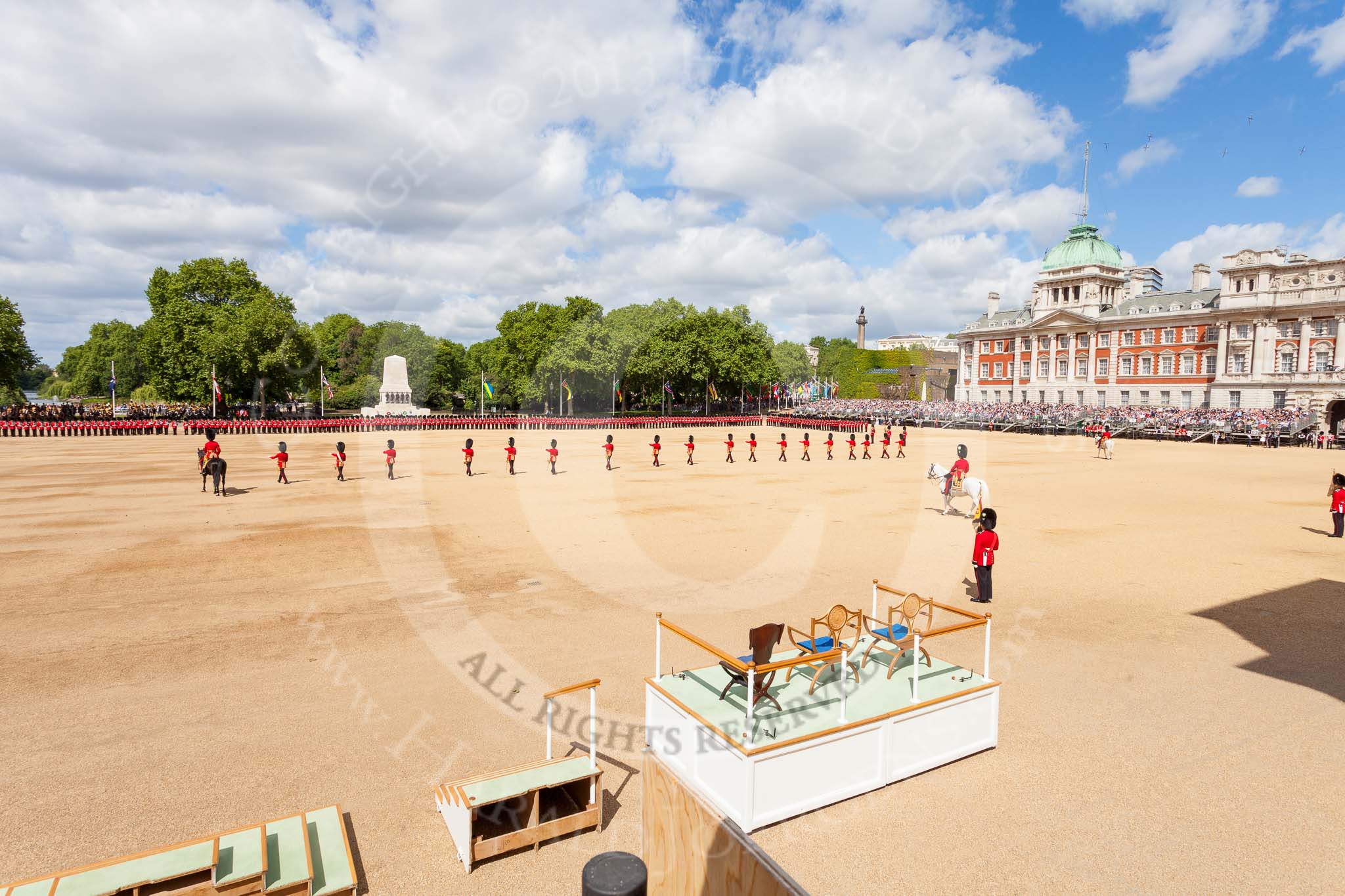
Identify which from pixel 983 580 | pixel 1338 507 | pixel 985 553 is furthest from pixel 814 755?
pixel 1338 507

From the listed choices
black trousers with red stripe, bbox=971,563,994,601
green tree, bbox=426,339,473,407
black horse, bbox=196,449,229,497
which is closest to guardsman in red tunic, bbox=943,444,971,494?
black trousers with red stripe, bbox=971,563,994,601

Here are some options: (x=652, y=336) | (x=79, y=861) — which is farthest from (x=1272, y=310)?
(x=79, y=861)

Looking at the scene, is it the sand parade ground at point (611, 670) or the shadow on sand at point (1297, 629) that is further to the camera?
the shadow on sand at point (1297, 629)

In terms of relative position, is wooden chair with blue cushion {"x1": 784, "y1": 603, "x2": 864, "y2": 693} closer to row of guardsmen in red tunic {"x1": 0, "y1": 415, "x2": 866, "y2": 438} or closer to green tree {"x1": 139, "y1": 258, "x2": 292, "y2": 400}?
row of guardsmen in red tunic {"x1": 0, "y1": 415, "x2": 866, "y2": 438}

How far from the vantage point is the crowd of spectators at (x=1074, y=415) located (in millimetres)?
58094

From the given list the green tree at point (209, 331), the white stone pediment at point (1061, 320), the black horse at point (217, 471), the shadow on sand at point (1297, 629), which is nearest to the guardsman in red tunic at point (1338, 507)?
the shadow on sand at point (1297, 629)

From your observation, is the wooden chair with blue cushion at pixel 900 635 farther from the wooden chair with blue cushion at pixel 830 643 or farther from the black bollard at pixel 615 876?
the black bollard at pixel 615 876

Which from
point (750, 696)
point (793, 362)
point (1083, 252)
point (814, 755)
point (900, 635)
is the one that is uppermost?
point (1083, 252)

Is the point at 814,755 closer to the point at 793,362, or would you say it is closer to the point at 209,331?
the point at 209,331

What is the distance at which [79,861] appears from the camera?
205 inches

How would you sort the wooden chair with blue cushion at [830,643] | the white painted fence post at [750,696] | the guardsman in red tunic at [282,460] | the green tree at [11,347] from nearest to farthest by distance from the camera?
the white painted fence post at [750,696], the wooden chair with blue cushion at [830,643], the guardsman in red tunic at [282,460], the green tree at [11,347]

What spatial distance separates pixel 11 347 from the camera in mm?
56625

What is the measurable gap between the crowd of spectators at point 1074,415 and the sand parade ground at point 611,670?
45703 millimetres

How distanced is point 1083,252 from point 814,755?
111 m
